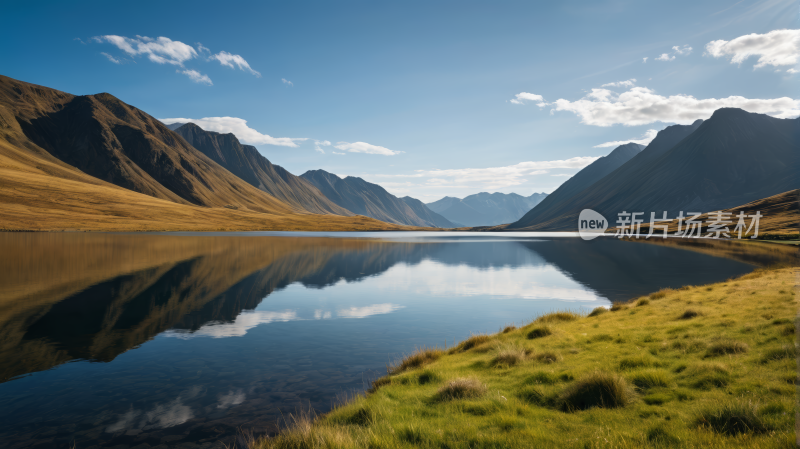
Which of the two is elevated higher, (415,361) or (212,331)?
(415,361)

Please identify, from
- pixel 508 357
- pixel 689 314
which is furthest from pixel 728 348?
pixel 689 314

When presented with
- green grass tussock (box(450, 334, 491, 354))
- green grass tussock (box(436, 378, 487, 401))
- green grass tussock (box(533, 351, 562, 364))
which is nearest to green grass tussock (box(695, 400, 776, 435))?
green grass tussock (box(436, 378, 487, 401))

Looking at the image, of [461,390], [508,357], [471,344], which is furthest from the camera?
[471,344]

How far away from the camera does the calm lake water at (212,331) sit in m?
11.9

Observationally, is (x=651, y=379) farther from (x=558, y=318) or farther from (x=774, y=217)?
(x=774, y=217)

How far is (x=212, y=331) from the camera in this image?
22.4 meters

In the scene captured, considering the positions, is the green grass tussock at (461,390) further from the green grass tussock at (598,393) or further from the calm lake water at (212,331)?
the calm lake water at (212,331)

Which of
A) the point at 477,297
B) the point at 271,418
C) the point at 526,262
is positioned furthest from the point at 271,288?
the point at 526,262

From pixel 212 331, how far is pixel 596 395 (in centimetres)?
2053

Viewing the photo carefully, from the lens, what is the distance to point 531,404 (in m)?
9.41

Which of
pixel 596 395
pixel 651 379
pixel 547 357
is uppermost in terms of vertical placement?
pixel 651 379

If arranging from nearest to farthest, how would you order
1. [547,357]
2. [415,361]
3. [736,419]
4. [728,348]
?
[736,419]
[728,348]
[547,357]
[415,361]

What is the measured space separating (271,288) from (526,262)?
143 ft

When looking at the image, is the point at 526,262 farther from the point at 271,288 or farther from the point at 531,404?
the point at 531,404
